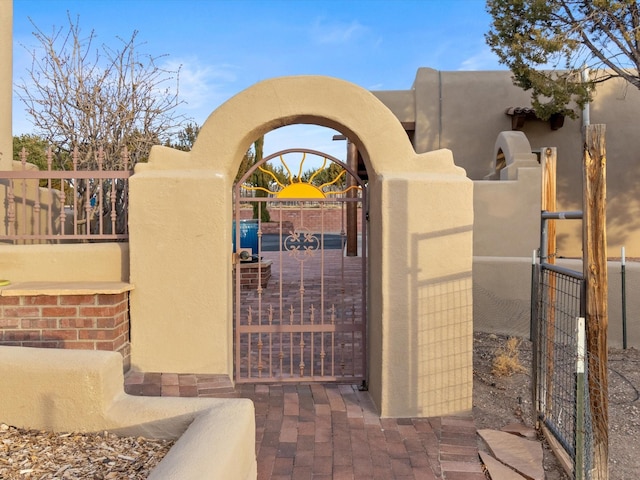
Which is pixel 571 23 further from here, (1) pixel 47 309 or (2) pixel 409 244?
(1) pixel 47 309

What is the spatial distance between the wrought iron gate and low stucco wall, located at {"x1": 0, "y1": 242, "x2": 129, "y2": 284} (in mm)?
1180

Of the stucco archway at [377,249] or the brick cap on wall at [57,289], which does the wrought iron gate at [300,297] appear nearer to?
the stucco archway at [377,249]

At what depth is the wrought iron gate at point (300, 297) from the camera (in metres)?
5.02

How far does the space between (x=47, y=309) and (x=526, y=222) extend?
780cm

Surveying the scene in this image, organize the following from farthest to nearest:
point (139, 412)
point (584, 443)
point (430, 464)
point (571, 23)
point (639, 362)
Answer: point (571, 23)
point (639, 362)
point (430, 464)
point (584, 443)
point (139, 412)

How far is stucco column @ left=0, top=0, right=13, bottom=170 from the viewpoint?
5934 mm

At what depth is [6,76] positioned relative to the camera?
6055mm

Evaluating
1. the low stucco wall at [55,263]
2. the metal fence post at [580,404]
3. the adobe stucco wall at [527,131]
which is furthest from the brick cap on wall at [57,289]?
the adobe stucco wall at [527,131]

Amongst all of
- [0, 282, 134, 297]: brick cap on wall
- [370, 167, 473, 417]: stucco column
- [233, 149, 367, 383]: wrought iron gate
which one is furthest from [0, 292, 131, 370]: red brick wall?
[370, 167, 473, 417]: stucco column

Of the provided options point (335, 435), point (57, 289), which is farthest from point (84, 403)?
point (335, 435)

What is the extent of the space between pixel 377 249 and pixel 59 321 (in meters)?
2.69

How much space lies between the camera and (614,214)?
525 inches

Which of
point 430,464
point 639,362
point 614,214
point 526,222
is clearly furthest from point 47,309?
point 614,214

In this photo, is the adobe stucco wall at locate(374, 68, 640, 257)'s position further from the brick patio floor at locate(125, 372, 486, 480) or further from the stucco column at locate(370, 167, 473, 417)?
the brick patio floor at locate(125, 372, 486, 480)
